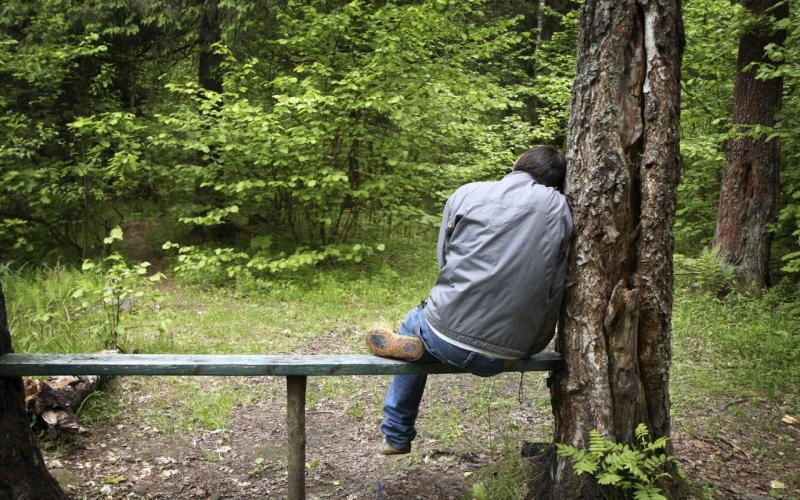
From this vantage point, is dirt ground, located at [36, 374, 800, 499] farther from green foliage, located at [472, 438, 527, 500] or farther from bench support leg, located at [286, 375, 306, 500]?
bench support leg, located at [286, 375, 306, 500]

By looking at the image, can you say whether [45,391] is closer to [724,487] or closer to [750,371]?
[724,487]

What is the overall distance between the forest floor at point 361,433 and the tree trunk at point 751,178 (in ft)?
4.76

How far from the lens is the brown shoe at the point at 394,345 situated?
120 inches

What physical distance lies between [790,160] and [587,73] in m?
6.32

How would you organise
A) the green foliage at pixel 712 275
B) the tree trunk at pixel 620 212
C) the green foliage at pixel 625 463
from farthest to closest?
the green foliage at pixel 712 275 < the tree trunk at pixel 620 212 < the green foliage at pixel 625 463

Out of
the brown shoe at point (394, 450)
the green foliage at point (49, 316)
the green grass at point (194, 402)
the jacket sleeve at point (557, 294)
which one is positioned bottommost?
the green grass at point (194, 402)

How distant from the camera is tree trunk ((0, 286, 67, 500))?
8.55 feet

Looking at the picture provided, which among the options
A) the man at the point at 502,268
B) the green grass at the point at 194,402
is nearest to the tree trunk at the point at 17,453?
the green grass at the point at 194,402

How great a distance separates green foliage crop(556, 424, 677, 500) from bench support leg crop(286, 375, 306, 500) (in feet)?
4.48

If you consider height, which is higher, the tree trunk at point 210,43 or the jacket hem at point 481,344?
the tree trunk at point 210,43

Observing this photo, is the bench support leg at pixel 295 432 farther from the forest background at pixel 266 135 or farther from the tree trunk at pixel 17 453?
the forest background at pixel 266 135

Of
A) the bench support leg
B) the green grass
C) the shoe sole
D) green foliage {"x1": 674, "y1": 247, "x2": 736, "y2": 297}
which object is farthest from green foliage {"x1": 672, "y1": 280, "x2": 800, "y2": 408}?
the green grass

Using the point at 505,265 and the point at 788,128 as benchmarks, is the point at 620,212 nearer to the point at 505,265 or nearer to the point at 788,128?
the point at 505,265

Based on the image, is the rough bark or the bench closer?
the bench
